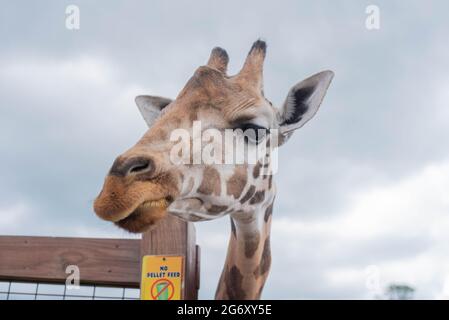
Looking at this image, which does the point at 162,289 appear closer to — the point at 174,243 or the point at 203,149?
the point at 174,243

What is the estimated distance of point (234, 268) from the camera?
3.03m

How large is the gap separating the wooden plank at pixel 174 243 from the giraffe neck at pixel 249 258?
0.75 feet

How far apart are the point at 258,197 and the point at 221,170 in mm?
404

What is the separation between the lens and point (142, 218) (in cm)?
207

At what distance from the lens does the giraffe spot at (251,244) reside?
9.67ft

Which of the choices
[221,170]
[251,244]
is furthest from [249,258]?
[221,170]

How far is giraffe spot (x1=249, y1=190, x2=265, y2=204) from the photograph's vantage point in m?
2.74

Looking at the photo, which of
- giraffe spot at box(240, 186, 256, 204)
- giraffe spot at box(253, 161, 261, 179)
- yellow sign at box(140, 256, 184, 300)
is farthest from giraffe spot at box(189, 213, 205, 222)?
yellow sign at box(140, 256, 184, 300)

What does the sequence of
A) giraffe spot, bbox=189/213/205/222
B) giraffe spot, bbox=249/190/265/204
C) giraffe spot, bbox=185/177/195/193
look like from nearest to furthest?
giraffe spot, bbox=185/177/195/193 < giraffe spot, bbox=189/213/205/222 < giraffe spot, bbox=249/190/265/204

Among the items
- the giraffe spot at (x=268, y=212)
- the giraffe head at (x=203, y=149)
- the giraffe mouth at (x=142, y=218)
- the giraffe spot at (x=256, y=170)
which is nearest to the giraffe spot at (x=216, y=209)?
the giraffe head at (x=203, y=149)

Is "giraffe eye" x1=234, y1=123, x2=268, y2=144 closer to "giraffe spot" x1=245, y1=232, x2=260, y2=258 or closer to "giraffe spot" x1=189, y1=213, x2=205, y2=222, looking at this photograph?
"giraffe spot" x1=189, y1=213, x2=205, y2=222

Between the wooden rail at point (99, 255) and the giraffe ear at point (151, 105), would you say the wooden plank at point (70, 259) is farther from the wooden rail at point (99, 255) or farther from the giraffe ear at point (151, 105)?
the giraffe ear at point (151, 105)

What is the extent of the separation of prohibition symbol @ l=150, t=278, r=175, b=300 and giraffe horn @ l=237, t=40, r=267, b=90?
4.08 feet
